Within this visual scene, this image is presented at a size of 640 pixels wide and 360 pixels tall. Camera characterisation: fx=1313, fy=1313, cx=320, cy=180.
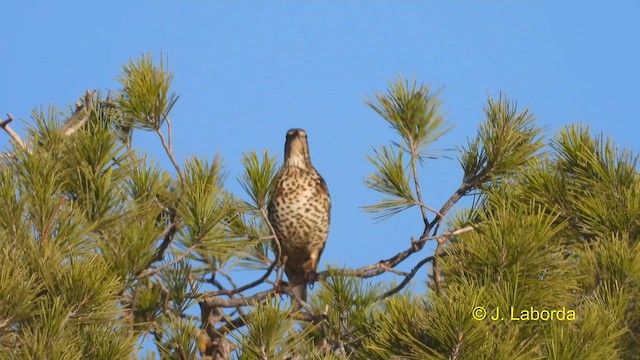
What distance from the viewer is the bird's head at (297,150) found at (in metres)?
5.30

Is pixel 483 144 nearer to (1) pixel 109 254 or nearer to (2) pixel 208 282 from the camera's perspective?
(2) pixel 208 282

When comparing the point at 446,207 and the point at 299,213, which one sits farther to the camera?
the point at 299,213

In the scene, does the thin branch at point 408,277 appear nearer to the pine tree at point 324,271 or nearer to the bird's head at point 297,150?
the pine tree at point 324,271

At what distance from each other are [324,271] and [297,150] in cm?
123

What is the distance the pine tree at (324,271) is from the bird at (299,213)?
0.81m

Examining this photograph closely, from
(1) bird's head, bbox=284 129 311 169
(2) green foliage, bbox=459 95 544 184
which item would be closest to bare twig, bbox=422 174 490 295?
(2) green foliage, bbox=459 95 544 184

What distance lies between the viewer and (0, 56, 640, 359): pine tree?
3.18 meters

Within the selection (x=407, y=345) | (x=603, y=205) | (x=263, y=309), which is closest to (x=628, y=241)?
(x=603, y=205)

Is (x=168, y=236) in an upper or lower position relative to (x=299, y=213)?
lower

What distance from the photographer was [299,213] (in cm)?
516

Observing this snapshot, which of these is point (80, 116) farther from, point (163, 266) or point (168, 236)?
point (163, 266)

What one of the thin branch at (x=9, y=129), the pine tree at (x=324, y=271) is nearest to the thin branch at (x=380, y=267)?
the pine tree at (x=324, y=271)

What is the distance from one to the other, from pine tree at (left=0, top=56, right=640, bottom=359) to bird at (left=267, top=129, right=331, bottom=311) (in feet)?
2.64

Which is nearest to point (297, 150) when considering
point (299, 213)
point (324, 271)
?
point (299, 213)
